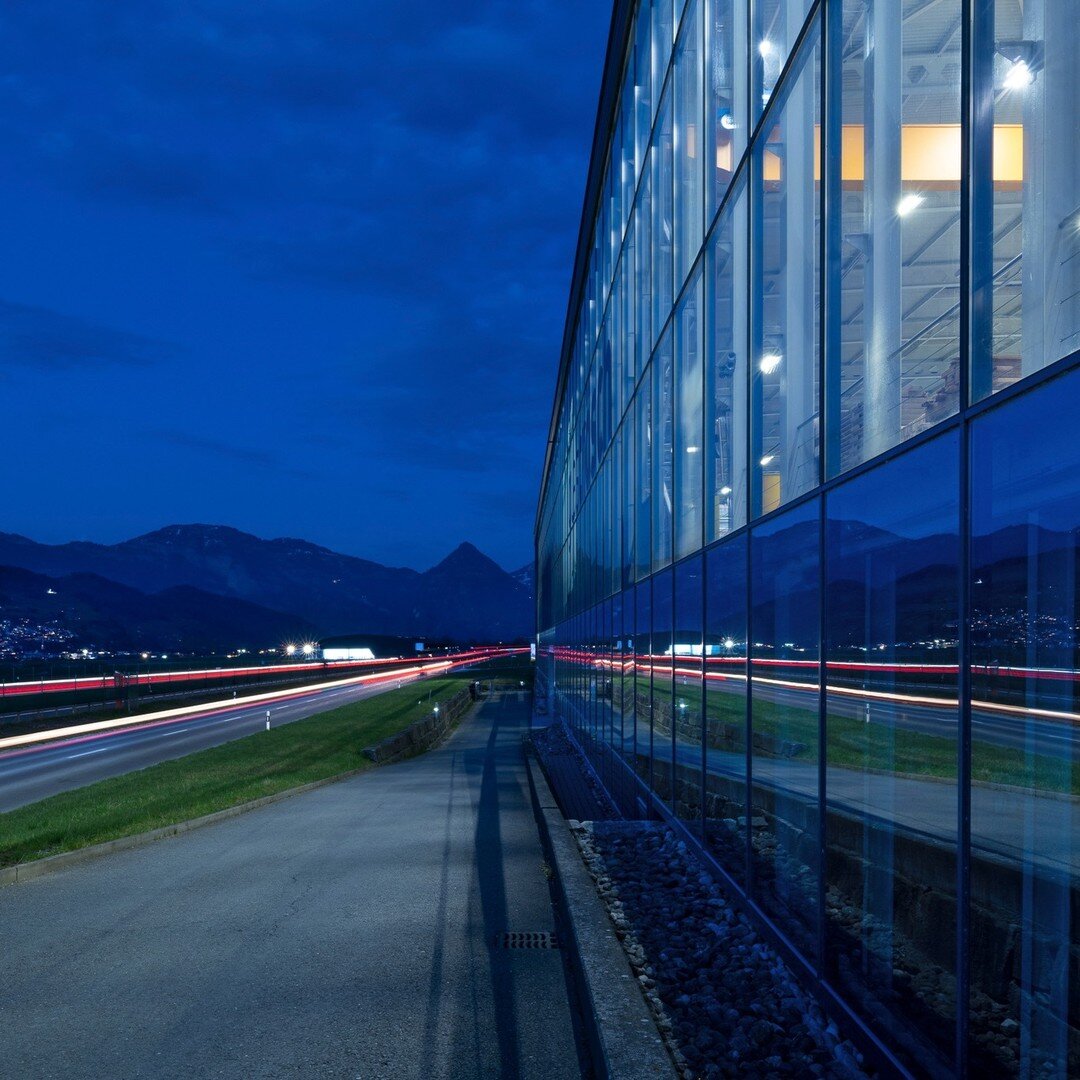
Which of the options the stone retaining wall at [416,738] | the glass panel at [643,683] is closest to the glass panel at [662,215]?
the glass panel at [643,683]

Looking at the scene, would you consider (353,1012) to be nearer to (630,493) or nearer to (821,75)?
(821,75)

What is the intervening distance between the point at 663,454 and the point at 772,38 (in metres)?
5.73

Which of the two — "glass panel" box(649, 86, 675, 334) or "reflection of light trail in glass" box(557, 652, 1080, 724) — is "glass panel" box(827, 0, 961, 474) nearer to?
"reflection of light trail in glass" box(557, 652, 1080, 724)

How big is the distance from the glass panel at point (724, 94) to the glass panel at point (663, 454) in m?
2.77

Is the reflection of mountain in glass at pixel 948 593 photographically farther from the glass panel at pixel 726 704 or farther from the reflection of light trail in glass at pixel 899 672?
the glass panel at pixel 726 704

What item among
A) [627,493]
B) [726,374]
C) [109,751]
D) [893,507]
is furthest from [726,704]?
[109,751]

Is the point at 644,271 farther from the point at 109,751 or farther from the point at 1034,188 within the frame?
the point at 109,751

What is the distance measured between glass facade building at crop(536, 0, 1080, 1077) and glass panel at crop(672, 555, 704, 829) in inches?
2.8

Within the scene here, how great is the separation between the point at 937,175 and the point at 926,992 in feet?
12.8

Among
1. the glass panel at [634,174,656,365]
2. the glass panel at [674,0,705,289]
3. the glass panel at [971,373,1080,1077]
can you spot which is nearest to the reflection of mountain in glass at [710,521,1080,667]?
the glass panel at [971,373,1080,1077]

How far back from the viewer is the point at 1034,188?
12.4 feet

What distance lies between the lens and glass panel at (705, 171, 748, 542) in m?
8.49

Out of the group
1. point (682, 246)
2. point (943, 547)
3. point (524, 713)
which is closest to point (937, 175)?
point (943, 547)

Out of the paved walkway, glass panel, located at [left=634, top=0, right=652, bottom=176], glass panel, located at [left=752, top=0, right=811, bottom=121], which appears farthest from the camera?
glass panel, located at [left=634, top=0, right=652, bottom=176]
